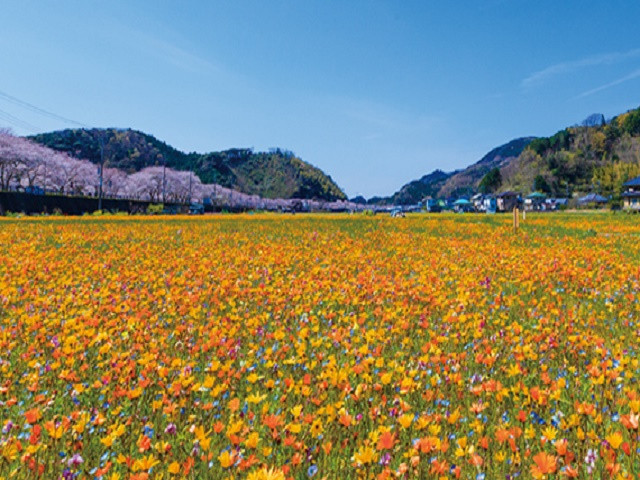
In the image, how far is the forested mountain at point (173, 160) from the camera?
13925 cm

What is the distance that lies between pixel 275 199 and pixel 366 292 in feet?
556

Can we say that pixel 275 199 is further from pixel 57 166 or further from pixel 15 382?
pixel 15 382

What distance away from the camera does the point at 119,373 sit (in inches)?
125

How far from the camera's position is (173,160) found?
16875 cm

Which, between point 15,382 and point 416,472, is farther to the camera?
point 15,382

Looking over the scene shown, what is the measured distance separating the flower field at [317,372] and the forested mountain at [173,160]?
470ft

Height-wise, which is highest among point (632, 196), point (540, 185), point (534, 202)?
point (540, 185)

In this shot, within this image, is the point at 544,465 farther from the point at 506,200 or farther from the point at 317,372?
the point at 506,200

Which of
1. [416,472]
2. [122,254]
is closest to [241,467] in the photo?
[416,472]

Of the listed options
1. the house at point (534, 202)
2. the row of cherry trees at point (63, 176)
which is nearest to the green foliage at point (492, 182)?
the house at point (534, 202)

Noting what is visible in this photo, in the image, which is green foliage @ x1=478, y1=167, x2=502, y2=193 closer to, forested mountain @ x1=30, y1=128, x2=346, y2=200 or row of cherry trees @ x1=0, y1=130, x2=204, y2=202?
forested mountain @ x1=30, y1=128, x2=346, y2=200

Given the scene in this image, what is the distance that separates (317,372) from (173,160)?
177863mm

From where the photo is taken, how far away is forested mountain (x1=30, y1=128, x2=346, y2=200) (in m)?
139

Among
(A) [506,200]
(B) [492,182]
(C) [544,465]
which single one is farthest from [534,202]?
(C) [544,465]
